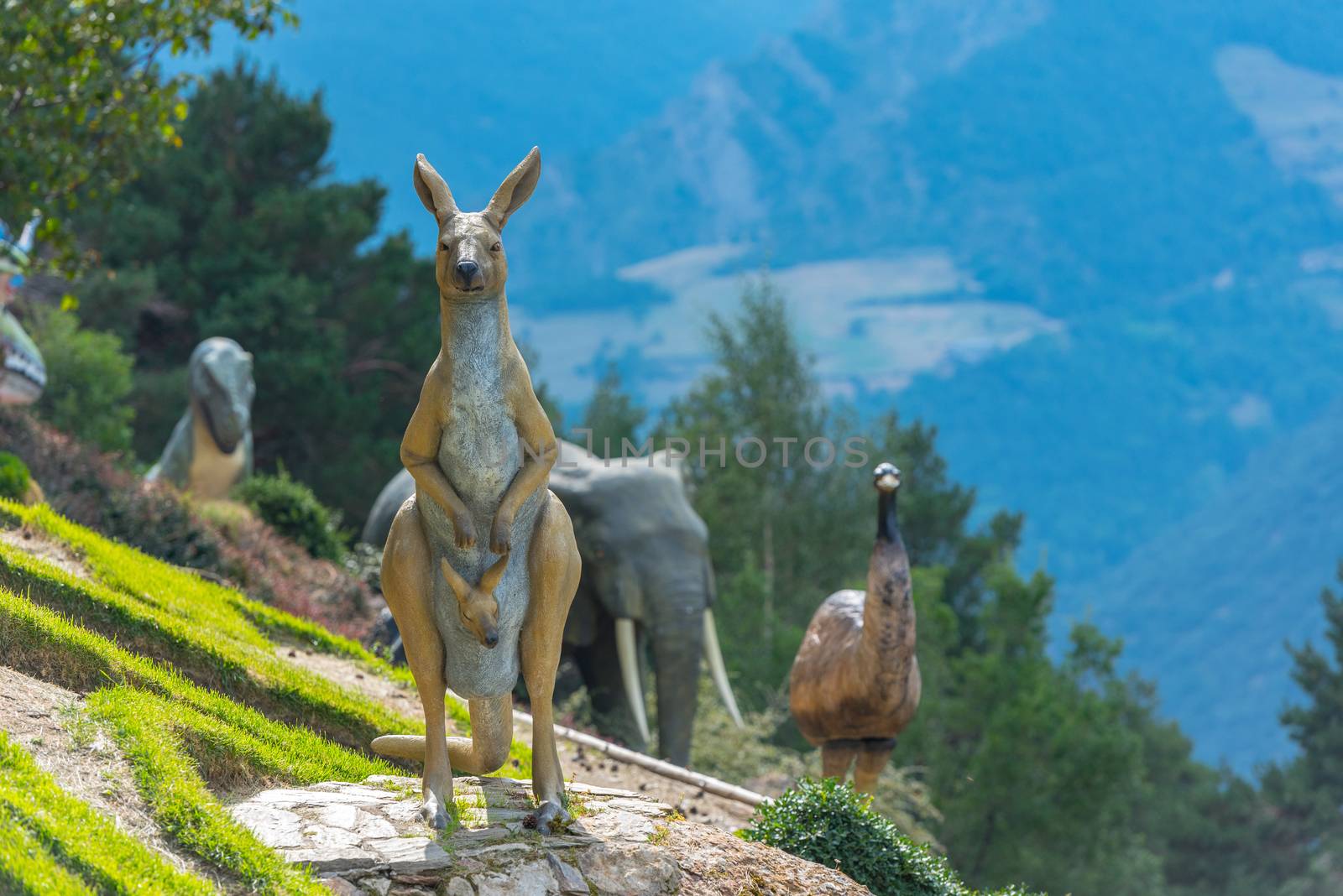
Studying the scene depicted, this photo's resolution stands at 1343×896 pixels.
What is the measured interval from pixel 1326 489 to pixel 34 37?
292 feet

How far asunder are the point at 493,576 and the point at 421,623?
424 mm

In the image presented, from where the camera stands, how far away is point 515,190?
6.34 meters

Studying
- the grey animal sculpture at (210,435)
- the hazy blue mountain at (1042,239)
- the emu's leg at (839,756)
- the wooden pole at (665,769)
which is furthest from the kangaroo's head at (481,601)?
the hazy blue mountain at (1042,239)

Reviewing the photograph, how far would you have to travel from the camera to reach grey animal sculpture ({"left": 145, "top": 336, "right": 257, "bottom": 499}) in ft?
51.0

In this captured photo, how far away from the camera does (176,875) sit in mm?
5297

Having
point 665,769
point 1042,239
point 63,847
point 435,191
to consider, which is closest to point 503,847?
point 63,847

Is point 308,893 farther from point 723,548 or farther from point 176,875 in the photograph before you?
point 723,548

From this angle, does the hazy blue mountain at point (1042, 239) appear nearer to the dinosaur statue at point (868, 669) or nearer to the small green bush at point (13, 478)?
the dinosaur statue at point (868, 669)

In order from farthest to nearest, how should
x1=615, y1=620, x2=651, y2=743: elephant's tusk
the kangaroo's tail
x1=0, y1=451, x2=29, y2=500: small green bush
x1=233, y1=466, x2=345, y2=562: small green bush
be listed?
x1=233, y1=466, x2=345, y2=562: small green bush
x1=615, y1=620, x2=651, y2=743: elephant's tusk
x1=0, y1=451, x2=29, y2=500: small green bush
the kangaroo's tail

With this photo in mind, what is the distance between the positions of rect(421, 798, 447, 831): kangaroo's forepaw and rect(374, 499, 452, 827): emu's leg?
0.06 meters

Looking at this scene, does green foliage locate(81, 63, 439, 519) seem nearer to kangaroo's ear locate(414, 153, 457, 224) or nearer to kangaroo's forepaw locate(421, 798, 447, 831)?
kangaroo's ear locate(414, 153, 457, 224)

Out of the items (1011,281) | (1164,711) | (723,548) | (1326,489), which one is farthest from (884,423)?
(1011,281)

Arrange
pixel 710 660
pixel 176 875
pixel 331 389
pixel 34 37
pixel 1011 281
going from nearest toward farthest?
1. pixel 176 875
2. pixel 34 37
3. pixel 710 660
4. pixel 331 389
5. pixel 1011 281

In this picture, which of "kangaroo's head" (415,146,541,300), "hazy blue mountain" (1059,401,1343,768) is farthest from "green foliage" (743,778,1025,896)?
"hazy blue mountain" (1059,401,1343,768)
